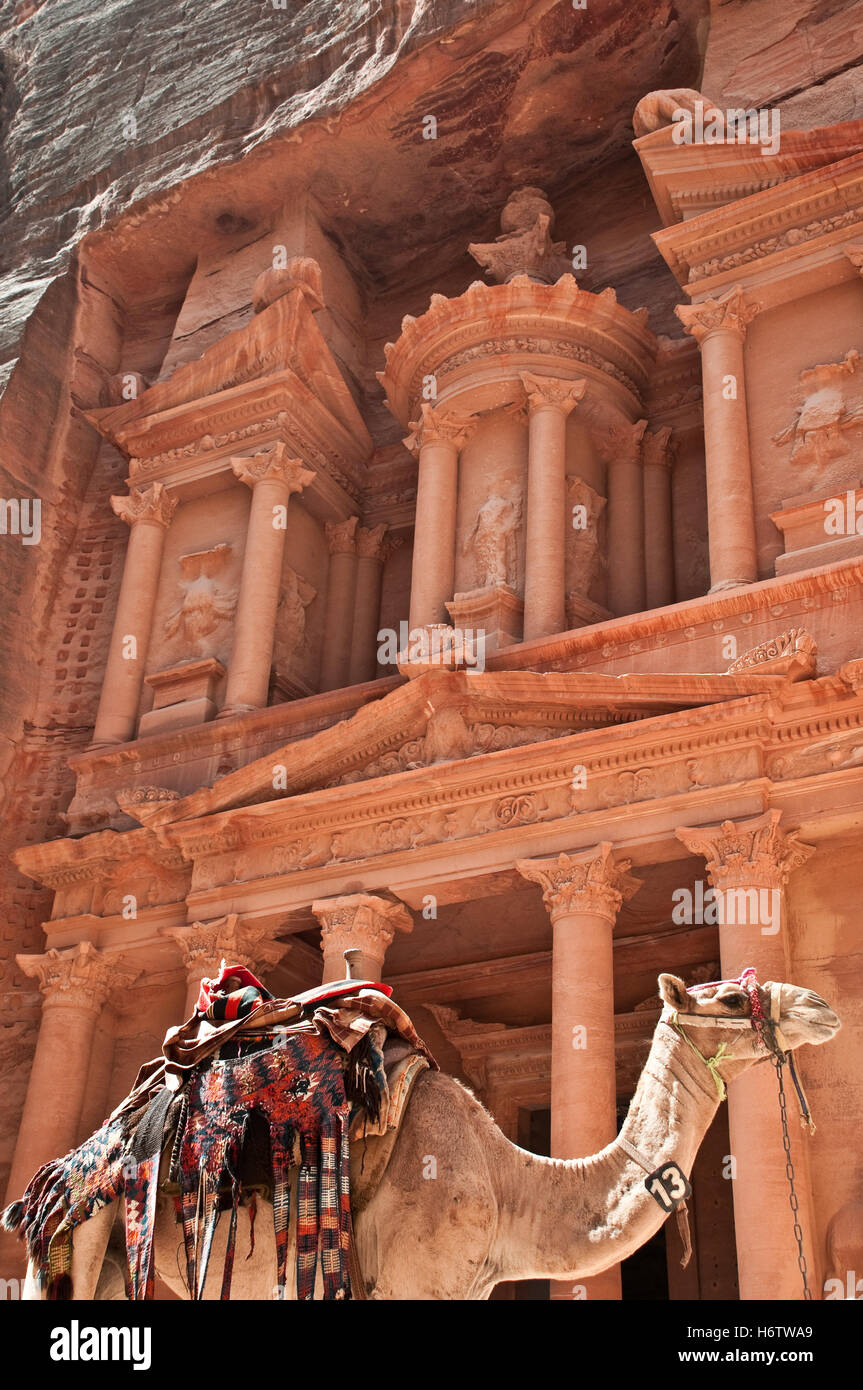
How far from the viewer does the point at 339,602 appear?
2014 centimetres

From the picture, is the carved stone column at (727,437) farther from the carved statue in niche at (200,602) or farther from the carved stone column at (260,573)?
the carved statue in niche at (200,602)

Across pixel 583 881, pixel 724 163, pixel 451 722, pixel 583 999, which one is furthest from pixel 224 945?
pixel 724 163

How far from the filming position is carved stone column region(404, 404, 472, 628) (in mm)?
17281

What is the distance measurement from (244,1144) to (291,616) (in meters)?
12.4

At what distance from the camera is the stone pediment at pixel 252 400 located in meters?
19.8

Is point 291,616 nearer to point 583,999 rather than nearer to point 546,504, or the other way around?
point 546,504

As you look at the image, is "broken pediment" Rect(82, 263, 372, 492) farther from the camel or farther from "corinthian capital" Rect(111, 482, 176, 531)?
the camel

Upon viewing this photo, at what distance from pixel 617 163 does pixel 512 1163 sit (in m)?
17.3

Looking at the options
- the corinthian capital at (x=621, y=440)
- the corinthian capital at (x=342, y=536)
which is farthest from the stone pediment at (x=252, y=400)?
the corinthian capital at (x=621, y=440)

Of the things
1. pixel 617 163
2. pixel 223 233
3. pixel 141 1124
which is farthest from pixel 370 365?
pixel 141 1124

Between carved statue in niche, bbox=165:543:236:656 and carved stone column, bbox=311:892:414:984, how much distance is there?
5176 mm

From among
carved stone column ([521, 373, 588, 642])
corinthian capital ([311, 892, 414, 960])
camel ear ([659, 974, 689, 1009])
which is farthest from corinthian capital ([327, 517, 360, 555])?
camel ear ([659, 974, 689, 1009])

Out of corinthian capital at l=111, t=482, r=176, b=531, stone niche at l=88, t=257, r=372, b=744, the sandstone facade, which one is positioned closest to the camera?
the sandstone facade
